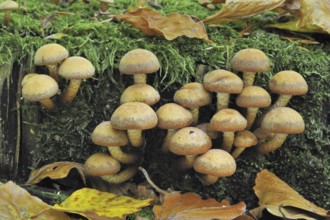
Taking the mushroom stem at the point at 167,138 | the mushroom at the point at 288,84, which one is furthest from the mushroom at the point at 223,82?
the mushroom stem at the point at 167,138

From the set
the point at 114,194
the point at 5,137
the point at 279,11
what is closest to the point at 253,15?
the point at 279,11

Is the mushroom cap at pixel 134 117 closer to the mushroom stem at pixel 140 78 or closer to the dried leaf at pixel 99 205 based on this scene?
the mushroom stem at pixel 140 78

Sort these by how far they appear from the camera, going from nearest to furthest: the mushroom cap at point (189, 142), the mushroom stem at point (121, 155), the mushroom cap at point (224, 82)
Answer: the mushroom cap at point (189, 142), the mushroom cap at point (224, 82), the mushroom stem at point (121, 155)

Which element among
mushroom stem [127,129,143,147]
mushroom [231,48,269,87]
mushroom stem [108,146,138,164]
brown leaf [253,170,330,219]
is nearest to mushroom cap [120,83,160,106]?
mushroom stem [127,129,143,147]

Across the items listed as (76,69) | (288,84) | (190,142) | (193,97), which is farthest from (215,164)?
(76,69)

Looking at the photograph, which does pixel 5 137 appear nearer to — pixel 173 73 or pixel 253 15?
pixel 173 73

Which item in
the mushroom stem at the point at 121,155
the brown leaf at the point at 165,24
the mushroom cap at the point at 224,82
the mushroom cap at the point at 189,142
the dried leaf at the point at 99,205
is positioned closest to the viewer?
the dried leaf at the point at 99,205

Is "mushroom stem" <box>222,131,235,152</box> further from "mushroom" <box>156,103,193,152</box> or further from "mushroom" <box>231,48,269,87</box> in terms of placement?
"mushroom" <box>231,48,269,87</box>
